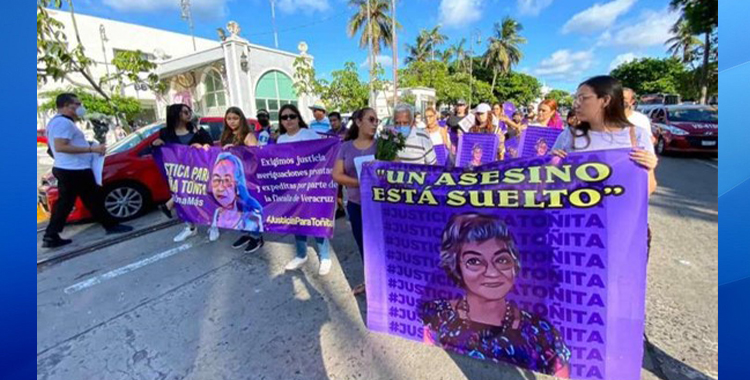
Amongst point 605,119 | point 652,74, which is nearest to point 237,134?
point 605,119

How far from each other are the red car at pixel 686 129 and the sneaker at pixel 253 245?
37.9 ft

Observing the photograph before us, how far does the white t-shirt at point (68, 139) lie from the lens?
4289 mm

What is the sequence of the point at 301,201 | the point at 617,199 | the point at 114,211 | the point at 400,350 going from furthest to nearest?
the point at 114,211 < the point at 301,201 < the point at 400,350 < the point at 617,199

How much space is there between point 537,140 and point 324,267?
3.38 m

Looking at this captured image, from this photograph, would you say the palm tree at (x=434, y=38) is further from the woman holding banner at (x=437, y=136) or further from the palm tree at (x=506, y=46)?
Answer: the woman holding banner at (x=437, y=136)

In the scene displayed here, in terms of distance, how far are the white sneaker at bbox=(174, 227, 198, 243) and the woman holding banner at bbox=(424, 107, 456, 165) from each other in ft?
11.7

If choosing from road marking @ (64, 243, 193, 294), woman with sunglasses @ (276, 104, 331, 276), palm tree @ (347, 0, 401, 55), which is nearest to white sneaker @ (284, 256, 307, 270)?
woman with sunglasses @ (276, 104, 331, 276)

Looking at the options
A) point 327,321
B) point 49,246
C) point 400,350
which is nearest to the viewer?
point 400,350

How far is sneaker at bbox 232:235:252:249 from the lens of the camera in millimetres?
4420

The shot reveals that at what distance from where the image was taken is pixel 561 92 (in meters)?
104

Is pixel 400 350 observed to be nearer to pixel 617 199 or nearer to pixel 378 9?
pixel 617 199

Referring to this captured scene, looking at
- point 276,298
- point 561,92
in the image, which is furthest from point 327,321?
point 561,92

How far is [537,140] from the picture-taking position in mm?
4789

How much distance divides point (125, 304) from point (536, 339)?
3483mm
